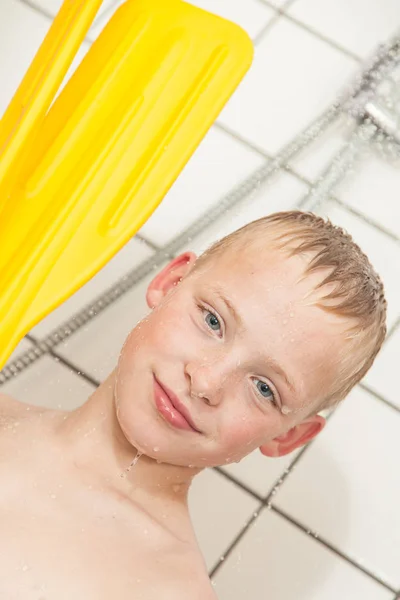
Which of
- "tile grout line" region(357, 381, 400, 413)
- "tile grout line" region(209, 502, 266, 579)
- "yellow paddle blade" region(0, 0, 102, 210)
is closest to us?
"yellow paddle blade" region(0, 0, 102, 210)

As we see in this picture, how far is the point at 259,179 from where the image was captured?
132 cm

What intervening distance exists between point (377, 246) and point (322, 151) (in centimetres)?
18

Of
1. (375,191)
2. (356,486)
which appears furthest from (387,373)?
(375,191)

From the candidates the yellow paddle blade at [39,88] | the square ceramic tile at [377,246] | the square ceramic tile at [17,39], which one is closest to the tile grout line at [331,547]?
the square ceramic tile at [377,246]

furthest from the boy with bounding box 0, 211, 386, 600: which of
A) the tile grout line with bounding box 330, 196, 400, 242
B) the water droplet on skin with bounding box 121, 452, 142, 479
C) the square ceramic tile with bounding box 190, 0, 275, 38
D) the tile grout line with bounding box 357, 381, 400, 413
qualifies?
the square ceramic tile with bounding box 190, 0, 275, 38

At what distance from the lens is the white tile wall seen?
3.62 feet

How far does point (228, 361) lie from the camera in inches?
30.5

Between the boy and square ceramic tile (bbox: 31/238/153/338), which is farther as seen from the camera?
square ceramic tile (bbox: 31/238/153/338)

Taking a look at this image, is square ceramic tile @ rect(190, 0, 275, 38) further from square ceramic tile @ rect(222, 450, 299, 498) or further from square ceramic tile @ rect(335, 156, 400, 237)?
square ceramic tile @ rect(222, 450, 299, 498)

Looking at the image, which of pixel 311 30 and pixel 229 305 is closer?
pixel 229 305

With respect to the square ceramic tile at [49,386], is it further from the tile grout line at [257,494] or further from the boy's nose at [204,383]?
the boy's nose at [204,383]

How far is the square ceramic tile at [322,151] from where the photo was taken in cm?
135

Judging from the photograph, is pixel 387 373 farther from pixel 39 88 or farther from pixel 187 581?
pixel 39 88

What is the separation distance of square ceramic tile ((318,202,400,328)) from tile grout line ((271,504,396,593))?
1.08 ft
